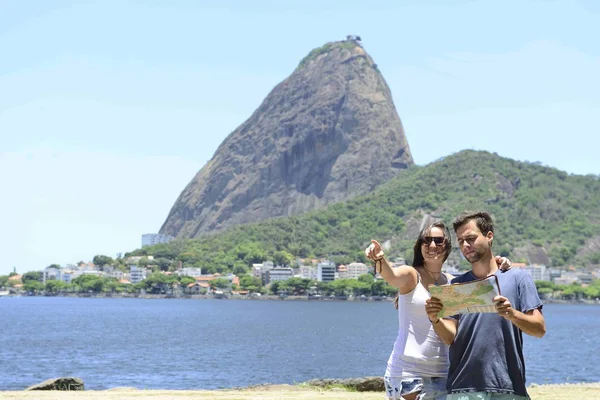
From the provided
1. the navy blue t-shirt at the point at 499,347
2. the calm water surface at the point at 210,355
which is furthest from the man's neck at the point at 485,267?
the calm water surface at the point at 210,355

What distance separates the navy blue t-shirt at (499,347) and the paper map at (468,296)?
0.35 ft

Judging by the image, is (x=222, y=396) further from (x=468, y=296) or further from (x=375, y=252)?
(x=468, y=296)

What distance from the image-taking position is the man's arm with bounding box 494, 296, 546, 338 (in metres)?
6.32

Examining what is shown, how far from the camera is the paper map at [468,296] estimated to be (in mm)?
6414

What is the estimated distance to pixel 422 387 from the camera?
7320 mm

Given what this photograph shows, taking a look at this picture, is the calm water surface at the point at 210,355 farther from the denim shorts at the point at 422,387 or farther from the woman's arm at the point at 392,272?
the woman's arm at the point at 392,272

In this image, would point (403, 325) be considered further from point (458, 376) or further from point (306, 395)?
point (306, 395)

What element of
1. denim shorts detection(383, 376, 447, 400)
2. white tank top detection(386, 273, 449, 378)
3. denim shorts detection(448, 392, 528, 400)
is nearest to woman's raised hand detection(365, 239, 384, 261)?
white tank top detection(386, 273, 449, 378)

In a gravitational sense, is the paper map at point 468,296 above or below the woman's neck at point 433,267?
below

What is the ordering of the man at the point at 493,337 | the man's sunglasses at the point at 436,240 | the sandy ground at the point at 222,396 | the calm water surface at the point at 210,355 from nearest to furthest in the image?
the man at the point at 493,337 < the man's sunglasses at the point at 436,240 < the sandy ground at the point at 222,396 < the calm water surface at the point at 210,355

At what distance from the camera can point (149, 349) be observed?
6644cm

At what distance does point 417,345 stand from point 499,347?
97 centimetres

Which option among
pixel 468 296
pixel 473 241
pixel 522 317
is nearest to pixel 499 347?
pixel 522 317

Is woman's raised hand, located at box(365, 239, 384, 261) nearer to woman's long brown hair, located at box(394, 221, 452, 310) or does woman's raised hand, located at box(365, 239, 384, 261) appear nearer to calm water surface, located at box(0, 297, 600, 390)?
woman's long brown hair, located at box(394, 221, 452, 310)
